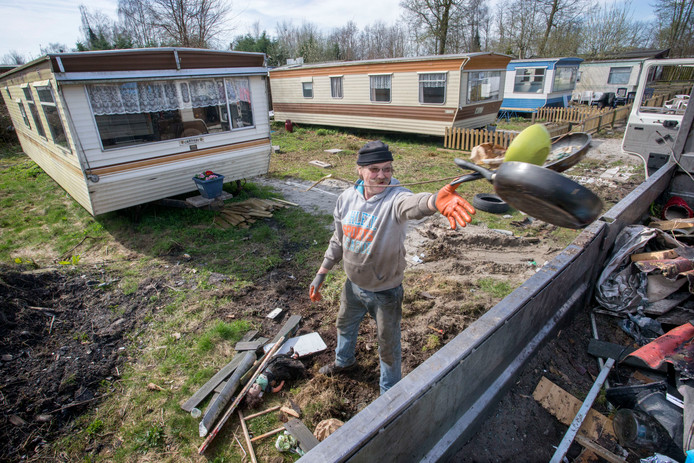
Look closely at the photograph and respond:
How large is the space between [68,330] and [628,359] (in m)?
5.61

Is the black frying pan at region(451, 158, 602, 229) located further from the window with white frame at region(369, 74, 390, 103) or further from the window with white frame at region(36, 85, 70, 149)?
the window with white frame at region(369, 74, 390, 103)

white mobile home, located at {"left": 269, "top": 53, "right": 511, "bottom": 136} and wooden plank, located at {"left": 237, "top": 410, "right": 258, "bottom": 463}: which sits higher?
white mobile home, located at {"left": 269, "top": 53, "right": 511, "bottom": 136}

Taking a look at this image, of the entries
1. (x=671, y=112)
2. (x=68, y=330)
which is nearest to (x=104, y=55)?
(x=68, y=330)

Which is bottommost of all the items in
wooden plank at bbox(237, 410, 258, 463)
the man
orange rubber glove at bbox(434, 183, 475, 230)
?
wooden plank at bbox(237, 410, 258, 463)

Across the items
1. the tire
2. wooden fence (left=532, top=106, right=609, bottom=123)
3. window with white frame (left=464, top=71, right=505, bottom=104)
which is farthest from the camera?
wooden fence (left=532, top=106, right=609, bottom=123)

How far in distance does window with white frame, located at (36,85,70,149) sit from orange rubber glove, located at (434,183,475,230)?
730cm

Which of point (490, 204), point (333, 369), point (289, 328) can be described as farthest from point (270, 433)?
point (490, 204)

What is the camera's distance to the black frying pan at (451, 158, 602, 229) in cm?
145

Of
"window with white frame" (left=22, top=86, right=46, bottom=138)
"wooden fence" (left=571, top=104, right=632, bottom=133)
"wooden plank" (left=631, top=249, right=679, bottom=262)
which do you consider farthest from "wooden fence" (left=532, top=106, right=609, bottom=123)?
"window with white frame" (left=22, top=86, right=46, bottom=138)

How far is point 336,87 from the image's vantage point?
16188 mm

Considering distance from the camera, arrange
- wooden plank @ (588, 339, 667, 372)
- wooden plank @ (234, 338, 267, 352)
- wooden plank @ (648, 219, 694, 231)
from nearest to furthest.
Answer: wooden plank @ (588, 339, 667, 372) → wooden plank @ (234, 338, 267, 352) → wooden plank @ (648, 219, 694, 231)

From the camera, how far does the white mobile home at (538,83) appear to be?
17.7m

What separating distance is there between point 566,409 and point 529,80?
20.0 m

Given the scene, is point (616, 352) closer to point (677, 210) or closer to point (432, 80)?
point (677, 210)
